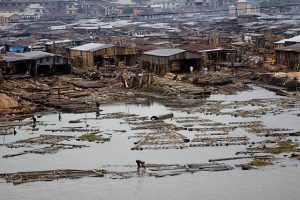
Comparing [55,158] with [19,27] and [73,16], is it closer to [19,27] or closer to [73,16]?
[19,27]

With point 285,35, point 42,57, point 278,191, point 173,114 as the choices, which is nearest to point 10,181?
point 278,191

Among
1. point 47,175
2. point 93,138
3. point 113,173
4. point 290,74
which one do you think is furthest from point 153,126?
point 290,74

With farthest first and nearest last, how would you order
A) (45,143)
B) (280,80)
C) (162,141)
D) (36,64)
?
(36,64)
(280,80)
(45,143)
(162,141)

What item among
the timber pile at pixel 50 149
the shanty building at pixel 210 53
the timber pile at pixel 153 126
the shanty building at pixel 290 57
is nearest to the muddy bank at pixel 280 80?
the shanty building at pixel 290 57

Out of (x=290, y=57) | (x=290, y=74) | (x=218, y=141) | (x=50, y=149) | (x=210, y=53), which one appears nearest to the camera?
(x=50, y=149)

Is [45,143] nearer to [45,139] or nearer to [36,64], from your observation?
[45,139]

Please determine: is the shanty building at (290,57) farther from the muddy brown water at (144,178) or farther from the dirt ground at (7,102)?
the dirt ground at (7,102)

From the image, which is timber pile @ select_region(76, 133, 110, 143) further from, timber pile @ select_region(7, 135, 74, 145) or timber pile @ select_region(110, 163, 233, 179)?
timber pile @ select_region(110, 163, 233, 179)
